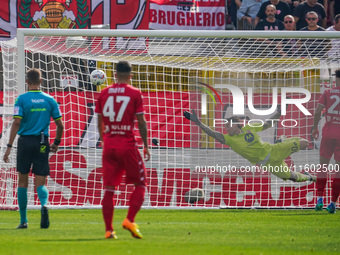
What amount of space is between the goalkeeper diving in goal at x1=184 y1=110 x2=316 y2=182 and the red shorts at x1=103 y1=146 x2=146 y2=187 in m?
5.70

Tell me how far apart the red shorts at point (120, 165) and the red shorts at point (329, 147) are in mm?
5556

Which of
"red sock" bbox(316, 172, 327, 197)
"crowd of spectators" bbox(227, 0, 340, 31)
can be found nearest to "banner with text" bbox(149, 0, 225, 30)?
"crowd of spectators" bbox(227, 0, 340, 31)

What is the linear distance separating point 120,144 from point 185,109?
6213mm

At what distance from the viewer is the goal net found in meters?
13.3

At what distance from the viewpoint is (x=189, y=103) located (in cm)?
1382

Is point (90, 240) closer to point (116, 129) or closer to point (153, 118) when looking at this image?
point (116, 129)

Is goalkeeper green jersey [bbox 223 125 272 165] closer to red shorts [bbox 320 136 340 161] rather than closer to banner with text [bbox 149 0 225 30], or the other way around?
red shorts [bbox 320 136 340 161]

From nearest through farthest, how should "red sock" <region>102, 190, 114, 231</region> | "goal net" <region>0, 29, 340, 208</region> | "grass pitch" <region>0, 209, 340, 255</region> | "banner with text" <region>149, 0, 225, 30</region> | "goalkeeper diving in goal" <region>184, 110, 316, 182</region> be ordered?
"grass pitch" <region>0, 209, 340, 255</region> → "red sock" <region>102, 190, 114, 231</region> → "goal net" <region>0, 29, 340, 208</region> → "goalkeeper diving in goal" <region>184, 110, 316, 182</region> → "banner with text" <region>149, 0, 225, 30</region>

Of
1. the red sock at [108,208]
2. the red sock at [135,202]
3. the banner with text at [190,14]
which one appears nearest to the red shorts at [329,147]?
the banner with text at [190,14]

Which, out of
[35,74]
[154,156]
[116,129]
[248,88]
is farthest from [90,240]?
[248,88]

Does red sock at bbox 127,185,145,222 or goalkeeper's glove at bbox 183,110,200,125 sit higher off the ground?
goalkeeper's glove at bbox 183,110,200,125

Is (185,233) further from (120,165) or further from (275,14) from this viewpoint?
(275,14)

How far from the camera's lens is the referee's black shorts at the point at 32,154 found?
889 centimetres

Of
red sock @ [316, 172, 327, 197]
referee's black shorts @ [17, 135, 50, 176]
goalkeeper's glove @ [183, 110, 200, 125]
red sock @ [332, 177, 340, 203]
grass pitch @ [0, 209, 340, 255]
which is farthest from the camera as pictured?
goalkeeper's glove @ [183, 110, 200, 125]
